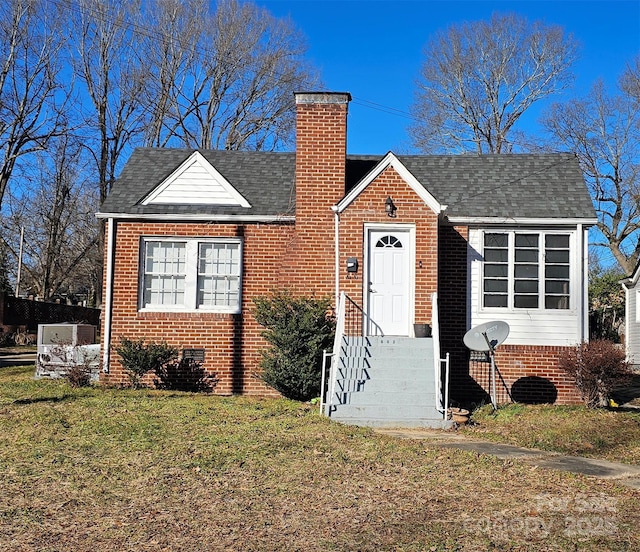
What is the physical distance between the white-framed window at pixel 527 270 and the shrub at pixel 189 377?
18.1 feet

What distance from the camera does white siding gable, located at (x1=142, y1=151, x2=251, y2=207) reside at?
1427 cm

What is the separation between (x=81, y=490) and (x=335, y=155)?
876 centimetres

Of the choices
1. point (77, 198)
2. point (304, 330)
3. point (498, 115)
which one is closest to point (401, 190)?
point (304, 330)

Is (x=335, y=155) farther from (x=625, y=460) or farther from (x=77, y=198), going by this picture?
(x=77, y=198)

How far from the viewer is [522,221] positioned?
13.7 metres

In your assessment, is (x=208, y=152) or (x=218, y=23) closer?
(x=208, y=152)

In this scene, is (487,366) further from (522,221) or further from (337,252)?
(337,252)

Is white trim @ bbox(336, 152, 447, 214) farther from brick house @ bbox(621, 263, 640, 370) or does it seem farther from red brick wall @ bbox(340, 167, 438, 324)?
brick house @ bbox(621, 263, 640, 370)

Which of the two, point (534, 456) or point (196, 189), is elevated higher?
point (196, 189)

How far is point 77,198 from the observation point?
38.8 metres

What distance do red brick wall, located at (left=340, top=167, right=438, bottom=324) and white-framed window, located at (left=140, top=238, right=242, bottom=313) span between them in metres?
2.28

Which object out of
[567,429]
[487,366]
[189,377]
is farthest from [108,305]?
[567,429]

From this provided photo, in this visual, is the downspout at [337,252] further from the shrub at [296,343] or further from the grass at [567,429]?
the grass at [567,429]

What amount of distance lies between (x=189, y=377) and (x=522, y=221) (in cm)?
706
